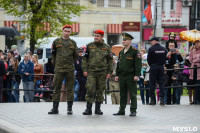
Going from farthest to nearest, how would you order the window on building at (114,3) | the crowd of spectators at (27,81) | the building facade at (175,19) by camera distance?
the building facade at (175,19) → the window on building at (114,3) → the crowd of spectators at (27,81)

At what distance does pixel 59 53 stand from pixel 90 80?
36.5 inches

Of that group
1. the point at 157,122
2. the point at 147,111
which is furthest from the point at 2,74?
the point at 157,122

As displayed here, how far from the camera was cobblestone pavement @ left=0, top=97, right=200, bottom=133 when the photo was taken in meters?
8.18

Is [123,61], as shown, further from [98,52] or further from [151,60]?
[151,60]

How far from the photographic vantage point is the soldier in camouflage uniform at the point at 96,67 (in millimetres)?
10586

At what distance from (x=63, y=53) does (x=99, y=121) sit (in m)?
1.96

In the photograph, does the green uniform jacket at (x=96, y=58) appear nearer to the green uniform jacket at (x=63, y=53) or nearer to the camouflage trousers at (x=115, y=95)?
the green uniform jacket at (x=63, y=53)

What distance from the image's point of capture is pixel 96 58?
34.7 ft

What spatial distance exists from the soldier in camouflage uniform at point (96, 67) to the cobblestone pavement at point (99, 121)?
1.69ft

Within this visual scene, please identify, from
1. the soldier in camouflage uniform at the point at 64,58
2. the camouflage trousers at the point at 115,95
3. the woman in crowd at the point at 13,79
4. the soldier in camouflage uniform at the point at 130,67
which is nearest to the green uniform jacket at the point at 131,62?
the soldier in camouflage uniform at the point at 130,67

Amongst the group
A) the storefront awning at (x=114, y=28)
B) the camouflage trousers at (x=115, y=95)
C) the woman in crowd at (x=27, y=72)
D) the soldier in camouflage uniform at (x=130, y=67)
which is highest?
the storefront awning at (x=114, y=28)

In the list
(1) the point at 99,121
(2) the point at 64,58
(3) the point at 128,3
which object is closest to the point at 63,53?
(2) the point at 64,58

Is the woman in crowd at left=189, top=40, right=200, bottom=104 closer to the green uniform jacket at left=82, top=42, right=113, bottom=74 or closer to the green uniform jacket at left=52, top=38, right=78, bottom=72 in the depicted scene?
the green uniform jacket at left=82, top=42, right=113, bottom=74

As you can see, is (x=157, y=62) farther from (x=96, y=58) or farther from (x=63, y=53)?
(x=63, y=53)
